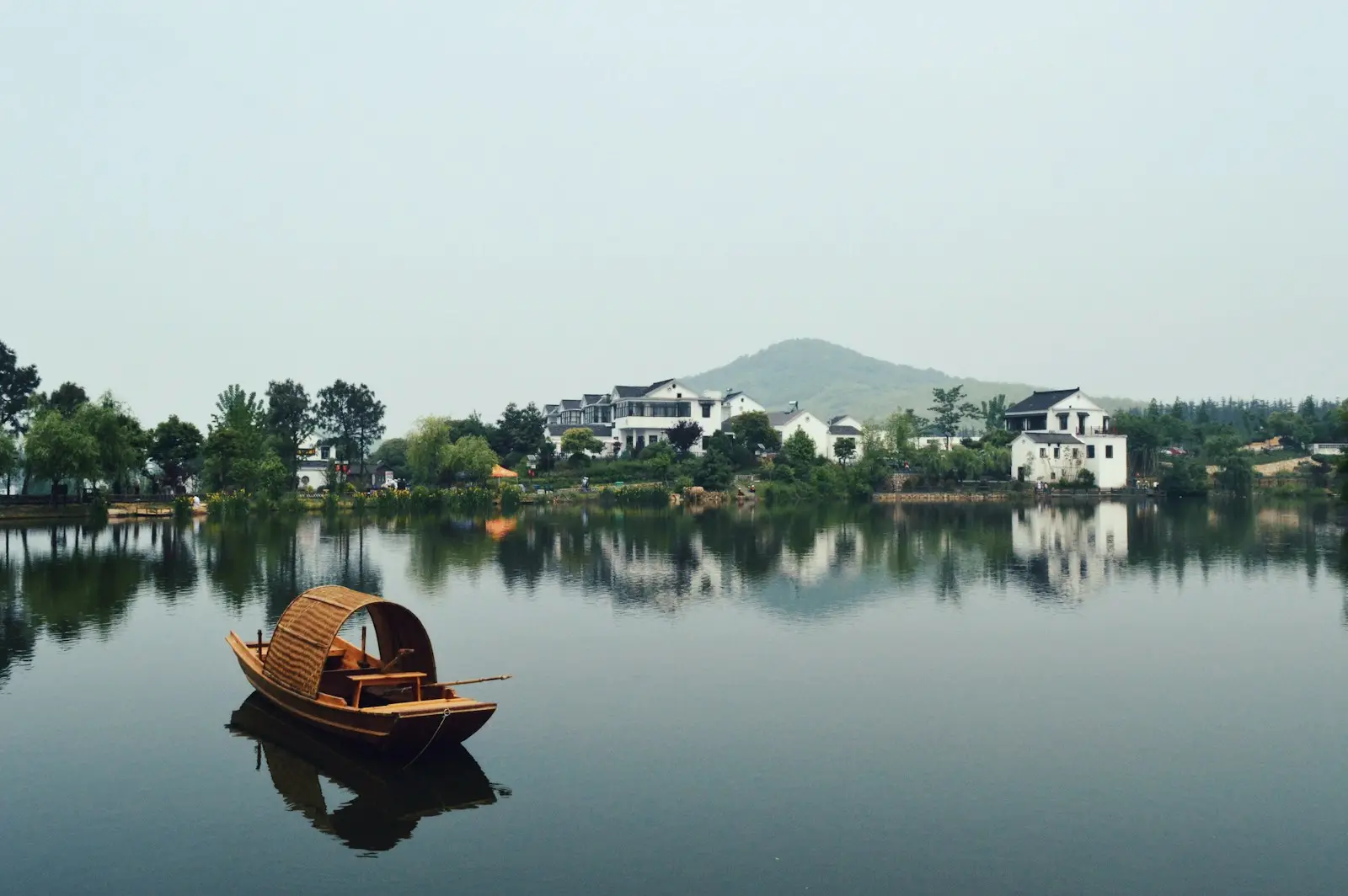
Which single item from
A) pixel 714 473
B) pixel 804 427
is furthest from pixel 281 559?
pixel 804 427

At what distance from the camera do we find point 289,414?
9562cm

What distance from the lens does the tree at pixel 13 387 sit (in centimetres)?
7825

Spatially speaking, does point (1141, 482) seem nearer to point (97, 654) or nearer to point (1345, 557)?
point (1345, 557)

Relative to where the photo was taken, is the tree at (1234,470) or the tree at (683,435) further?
the tree at (683,435)

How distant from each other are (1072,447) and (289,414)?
7141 cm

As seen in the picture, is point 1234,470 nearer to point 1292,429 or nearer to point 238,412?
point 1292,429

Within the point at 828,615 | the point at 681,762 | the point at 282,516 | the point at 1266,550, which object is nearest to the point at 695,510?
the point at 282,516

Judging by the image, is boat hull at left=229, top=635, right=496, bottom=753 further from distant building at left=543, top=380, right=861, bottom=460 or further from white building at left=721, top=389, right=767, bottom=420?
white building at left=721, top=389, right=767, bottom=420

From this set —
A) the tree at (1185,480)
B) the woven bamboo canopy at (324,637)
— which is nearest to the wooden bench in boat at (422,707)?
the woven bamboo canopy at (324,637)

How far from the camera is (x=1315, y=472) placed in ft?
317

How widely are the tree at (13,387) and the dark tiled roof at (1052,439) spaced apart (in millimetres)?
82065

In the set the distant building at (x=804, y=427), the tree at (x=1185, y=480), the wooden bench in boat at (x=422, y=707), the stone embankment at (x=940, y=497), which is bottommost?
the wooden bench in boat at (x=422, y=707)

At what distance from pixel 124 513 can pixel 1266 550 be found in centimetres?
6521

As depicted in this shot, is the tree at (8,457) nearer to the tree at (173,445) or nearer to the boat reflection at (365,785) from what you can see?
the tree at (173,445)
